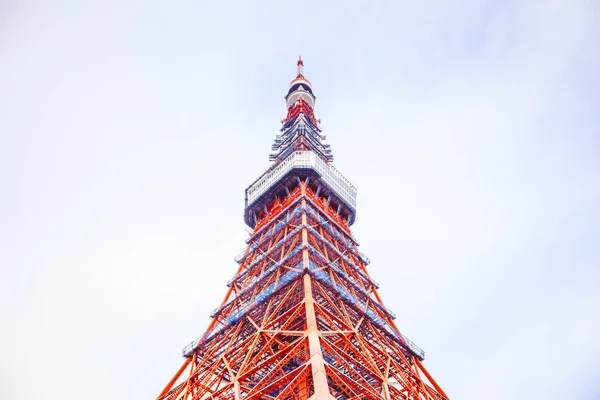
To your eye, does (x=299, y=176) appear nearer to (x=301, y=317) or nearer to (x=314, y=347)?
(x=301, y=317)

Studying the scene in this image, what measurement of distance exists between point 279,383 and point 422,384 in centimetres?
696

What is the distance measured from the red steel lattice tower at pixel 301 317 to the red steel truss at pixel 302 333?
1.9 inches

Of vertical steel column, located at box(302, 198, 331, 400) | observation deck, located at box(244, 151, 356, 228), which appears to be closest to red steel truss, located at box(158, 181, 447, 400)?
vertical steel column, located at box(302, 198, 331, 400)

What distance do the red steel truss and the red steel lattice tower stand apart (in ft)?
0.16

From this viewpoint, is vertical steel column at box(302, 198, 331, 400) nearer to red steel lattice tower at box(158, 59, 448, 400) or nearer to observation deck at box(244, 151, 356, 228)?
red steel lattice tower at box(158, 59, 448, 400)

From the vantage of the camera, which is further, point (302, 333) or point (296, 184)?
point (296, 184)

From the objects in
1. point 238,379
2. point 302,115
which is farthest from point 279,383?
point 302,115

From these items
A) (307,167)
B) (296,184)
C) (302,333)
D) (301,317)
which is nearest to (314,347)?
(302,333)

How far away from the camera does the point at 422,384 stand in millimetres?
24047

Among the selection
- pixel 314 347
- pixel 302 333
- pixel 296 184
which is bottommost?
pixel 314 347

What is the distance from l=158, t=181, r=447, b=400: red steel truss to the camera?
67.7 feet

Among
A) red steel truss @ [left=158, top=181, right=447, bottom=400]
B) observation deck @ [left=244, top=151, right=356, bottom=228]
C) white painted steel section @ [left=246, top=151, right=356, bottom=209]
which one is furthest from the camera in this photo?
white painted steel section @ [left=246, top=151, right=356, bottom=209]

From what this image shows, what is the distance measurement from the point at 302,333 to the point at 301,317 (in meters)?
2.92

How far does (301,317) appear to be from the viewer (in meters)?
24.5
